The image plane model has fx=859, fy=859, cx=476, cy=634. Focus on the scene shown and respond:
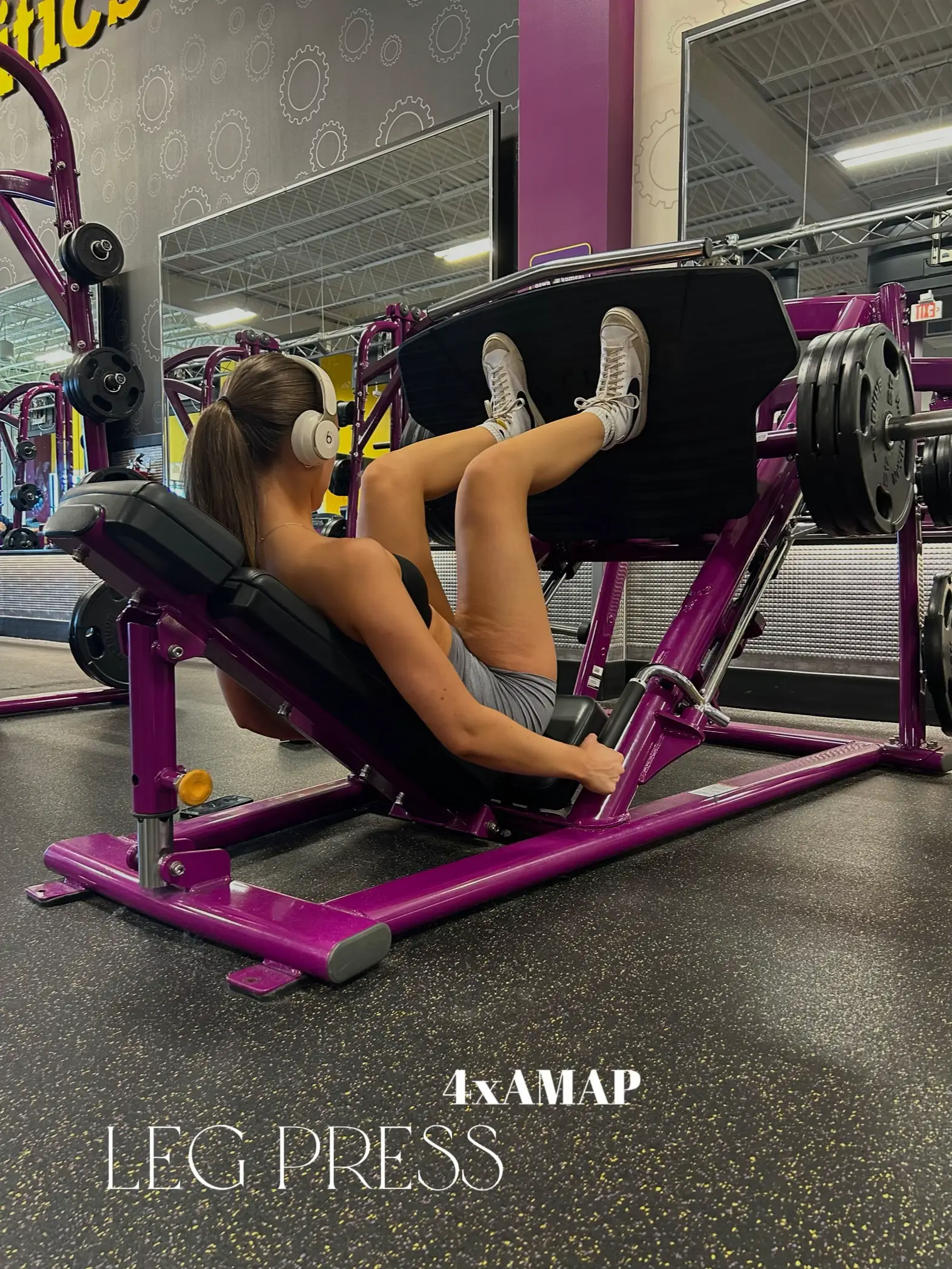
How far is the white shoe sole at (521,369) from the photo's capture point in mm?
1585

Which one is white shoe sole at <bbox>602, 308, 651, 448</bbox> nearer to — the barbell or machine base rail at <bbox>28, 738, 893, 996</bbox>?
the barbell

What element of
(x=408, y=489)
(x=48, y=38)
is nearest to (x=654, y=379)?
(x=408, y=489)

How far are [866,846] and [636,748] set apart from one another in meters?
0.44

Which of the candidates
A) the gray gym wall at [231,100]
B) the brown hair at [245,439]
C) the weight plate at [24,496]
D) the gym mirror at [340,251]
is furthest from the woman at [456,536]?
the weight plate at [24,496]

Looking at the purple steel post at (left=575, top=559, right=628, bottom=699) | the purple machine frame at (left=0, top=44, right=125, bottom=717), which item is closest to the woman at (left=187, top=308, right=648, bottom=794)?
the purple steel post at (left=575, top=559, right=628, bottom=699)

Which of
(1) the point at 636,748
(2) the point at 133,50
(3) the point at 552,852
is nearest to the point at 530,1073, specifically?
(3) the point at 552,852

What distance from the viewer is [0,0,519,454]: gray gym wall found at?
404 centimetres

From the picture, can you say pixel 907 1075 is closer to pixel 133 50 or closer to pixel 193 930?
pixel 193 930

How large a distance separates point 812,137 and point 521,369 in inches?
93.7

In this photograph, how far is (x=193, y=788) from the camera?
102cm

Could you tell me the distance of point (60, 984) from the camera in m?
0.99

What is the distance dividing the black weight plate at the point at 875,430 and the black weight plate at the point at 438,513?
2.40 feet

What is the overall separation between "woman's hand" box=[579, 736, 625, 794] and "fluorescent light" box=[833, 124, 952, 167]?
9.08 ft

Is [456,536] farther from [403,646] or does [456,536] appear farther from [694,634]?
[694,634]
